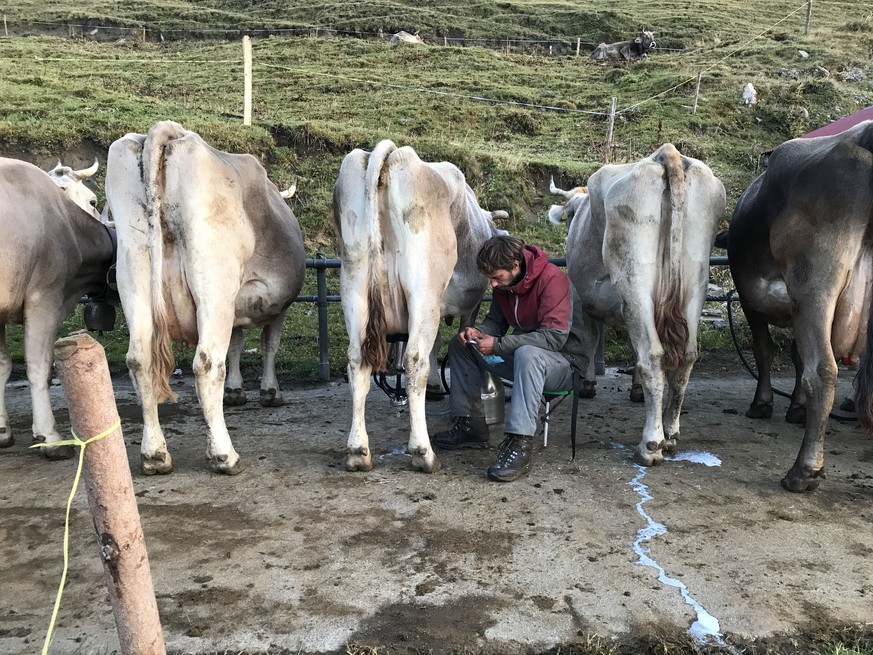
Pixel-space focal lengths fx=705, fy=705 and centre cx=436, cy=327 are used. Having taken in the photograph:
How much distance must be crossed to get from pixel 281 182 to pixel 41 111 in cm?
639

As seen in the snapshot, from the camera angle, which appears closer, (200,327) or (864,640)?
(864,640)

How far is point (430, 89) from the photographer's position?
25.0 metres

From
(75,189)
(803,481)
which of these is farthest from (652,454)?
(75,189)

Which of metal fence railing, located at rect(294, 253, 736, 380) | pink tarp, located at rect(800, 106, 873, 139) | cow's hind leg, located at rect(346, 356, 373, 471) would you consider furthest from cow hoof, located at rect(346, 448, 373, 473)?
pink tarp, located at rect(800, 106, 873, 139)

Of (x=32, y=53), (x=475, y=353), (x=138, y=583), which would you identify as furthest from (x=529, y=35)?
(x=138, y=583)

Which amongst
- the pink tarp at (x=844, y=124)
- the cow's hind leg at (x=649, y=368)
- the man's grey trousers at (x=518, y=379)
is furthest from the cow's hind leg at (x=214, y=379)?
the pink tarp at (x=844, y=124)

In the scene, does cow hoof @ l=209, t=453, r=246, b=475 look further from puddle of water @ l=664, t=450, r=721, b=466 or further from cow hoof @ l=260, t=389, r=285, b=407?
puddle of water @ l=664, t=450, r=721, b=466

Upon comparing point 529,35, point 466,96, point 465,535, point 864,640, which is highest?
point 529,35

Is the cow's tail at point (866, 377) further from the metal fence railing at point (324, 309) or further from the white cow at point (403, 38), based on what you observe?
the white cow at point (403, 38)

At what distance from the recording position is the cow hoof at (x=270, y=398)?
6.50m

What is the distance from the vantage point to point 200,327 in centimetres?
459

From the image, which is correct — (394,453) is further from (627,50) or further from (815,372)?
(627,50)

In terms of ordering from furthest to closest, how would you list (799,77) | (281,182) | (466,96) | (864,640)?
(799,77), (466,96), (281,182), (864,640)

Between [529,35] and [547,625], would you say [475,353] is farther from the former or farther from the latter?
[529,35]
